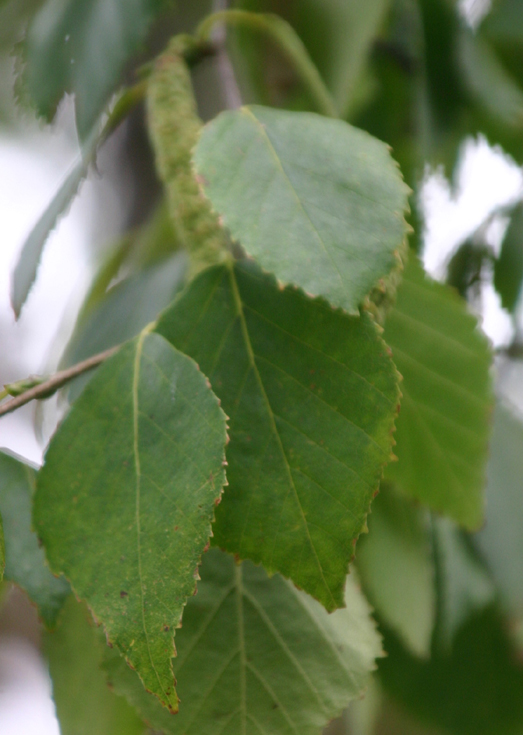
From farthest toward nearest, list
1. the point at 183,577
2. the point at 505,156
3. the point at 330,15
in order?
the point at 505,156 < the point at 330,15 < the point at 183,577

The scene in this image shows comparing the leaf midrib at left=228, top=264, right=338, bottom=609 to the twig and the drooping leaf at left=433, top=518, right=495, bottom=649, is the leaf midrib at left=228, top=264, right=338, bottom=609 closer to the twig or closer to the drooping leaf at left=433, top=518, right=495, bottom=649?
the twig

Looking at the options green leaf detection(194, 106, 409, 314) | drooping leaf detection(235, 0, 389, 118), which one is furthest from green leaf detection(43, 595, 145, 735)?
drooping leaf detection(235, 0, 389, 118)

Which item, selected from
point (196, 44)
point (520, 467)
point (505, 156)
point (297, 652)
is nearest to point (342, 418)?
point (297, 652)

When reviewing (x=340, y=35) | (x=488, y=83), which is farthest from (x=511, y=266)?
(x=340, y=35)

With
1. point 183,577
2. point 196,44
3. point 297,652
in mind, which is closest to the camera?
point 183,577

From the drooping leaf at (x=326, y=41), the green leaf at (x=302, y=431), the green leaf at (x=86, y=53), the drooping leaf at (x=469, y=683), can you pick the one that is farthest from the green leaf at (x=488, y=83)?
the drooping leaf at (x=469, y=683)

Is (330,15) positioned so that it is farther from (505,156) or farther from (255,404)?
(255,404)

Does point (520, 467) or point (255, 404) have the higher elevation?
point (255, 404)

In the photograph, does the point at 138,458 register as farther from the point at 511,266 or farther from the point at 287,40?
the point at 511,266
